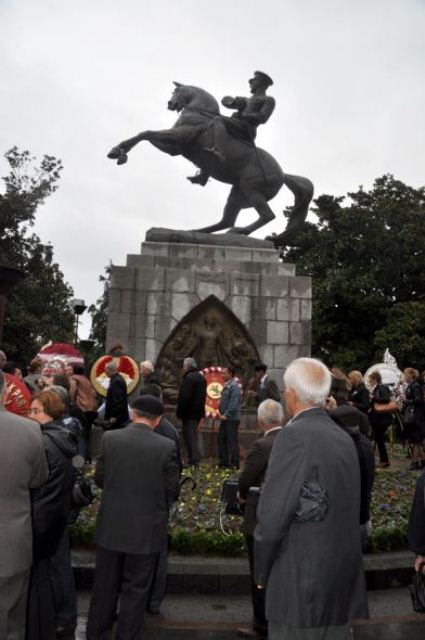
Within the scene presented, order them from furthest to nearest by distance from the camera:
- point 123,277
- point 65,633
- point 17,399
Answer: point 123,277, point 17,399, point 65,633

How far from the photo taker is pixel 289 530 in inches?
108

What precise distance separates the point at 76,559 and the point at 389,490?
4.63 m

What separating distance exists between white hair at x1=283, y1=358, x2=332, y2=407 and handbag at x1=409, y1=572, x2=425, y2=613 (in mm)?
1477

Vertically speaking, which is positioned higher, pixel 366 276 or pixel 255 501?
pixel 366 276

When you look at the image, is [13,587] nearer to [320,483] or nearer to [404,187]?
[320,483]

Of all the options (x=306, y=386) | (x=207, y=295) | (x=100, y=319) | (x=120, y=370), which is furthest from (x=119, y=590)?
(x=100, y=319)

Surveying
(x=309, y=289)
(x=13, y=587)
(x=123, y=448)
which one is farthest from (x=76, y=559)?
(x=309, y=289)

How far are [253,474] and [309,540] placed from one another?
5.91 ft

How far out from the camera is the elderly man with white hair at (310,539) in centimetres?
268

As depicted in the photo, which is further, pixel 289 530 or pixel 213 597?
pixel 213 597

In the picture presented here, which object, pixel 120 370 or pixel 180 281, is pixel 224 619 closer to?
pixel 120 370

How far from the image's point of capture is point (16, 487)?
329 cm

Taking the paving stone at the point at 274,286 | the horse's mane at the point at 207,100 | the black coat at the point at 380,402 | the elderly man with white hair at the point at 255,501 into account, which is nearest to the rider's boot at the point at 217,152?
the horse's mane at the point at 207,100

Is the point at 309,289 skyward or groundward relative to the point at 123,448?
skyward
